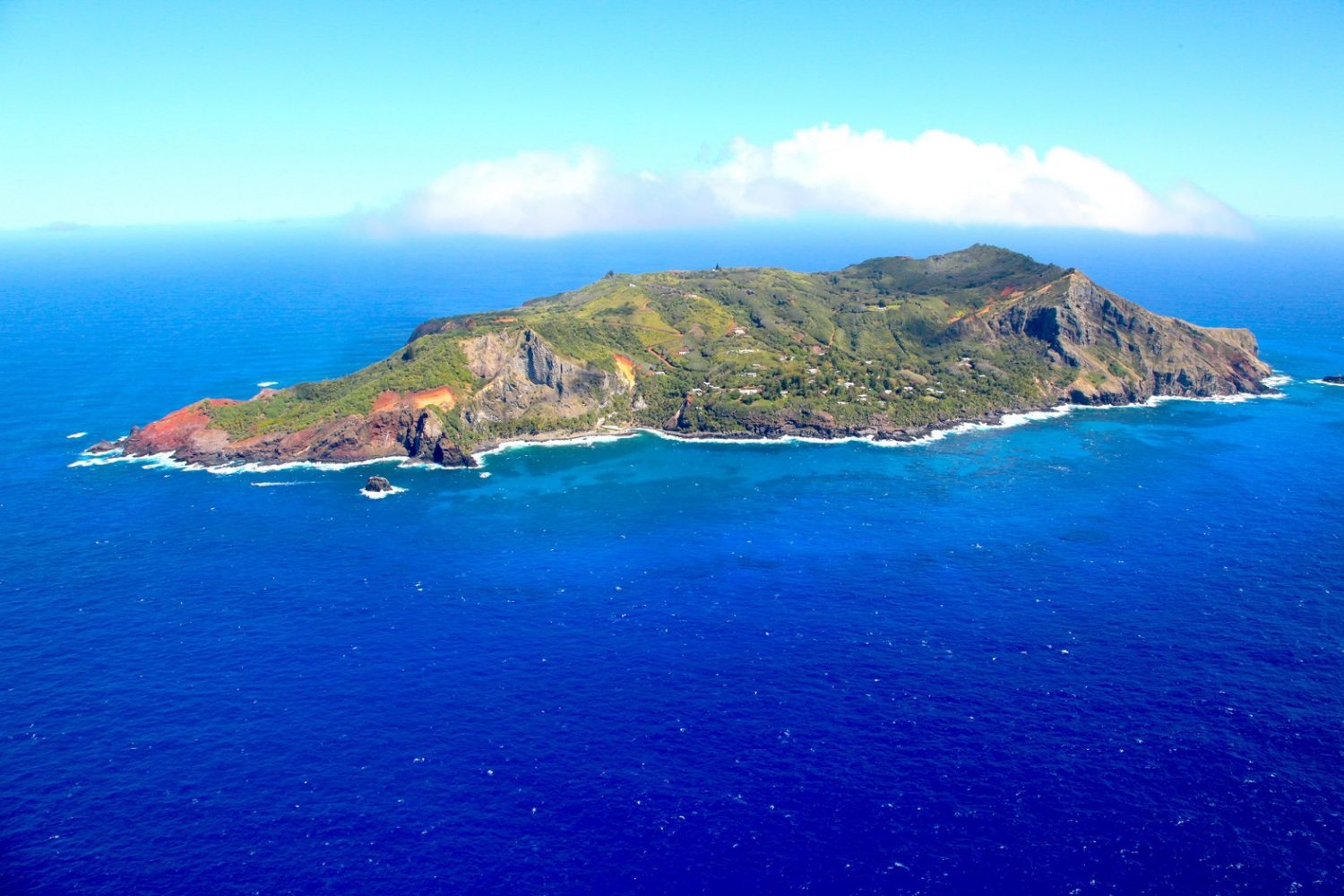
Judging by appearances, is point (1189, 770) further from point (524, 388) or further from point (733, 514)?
point (524, 388)

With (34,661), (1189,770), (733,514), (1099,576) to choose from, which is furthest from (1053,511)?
(34,661)

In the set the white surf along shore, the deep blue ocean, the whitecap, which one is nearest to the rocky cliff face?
the white surf along shore

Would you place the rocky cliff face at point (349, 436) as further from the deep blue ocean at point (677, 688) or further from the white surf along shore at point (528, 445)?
the deep blue ocean at point (677, 688)

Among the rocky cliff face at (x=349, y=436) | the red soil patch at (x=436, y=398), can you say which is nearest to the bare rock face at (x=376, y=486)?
the rocky cliff face at (x=349, y=436)

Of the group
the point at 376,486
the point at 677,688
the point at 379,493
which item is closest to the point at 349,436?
the point at 376,486

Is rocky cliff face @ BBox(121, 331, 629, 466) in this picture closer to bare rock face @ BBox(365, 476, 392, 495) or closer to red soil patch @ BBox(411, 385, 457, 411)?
red soil patch @ BBox(411, 385, 457, 411)

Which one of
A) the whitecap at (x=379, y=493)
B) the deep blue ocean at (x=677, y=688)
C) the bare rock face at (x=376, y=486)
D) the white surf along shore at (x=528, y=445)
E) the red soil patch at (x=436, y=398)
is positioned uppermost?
the red soil patch at (x=436, y=398)

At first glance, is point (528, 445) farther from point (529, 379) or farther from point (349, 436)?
point (349, 436)

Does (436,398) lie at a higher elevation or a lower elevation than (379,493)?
higher
